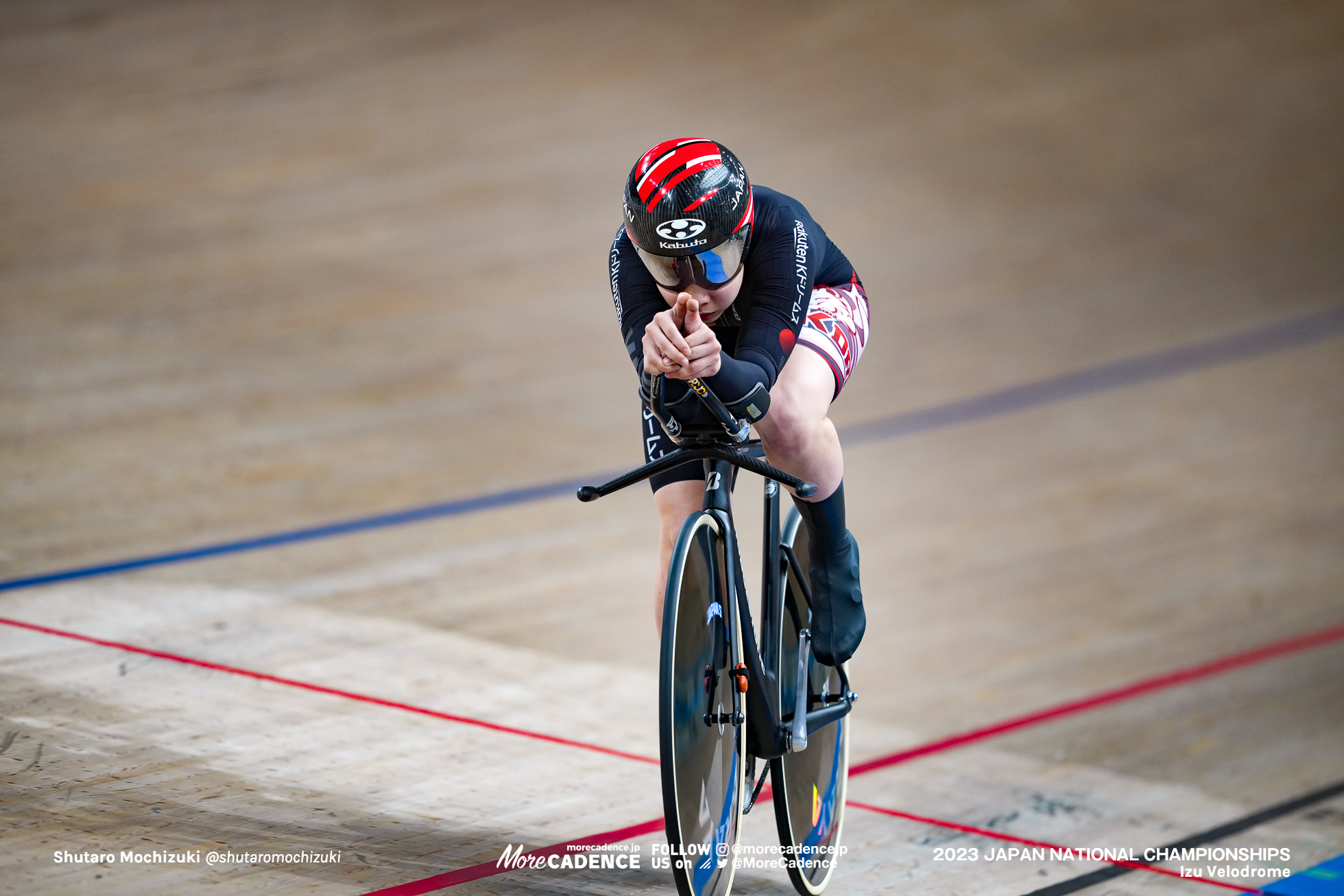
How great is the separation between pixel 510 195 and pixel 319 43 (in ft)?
6.59

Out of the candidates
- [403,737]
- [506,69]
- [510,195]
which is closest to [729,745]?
[403,737]

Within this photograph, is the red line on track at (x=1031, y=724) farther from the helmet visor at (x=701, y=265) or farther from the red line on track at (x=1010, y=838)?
the helmet visor at (x=701, y=265)

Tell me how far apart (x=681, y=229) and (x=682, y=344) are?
0.22 m

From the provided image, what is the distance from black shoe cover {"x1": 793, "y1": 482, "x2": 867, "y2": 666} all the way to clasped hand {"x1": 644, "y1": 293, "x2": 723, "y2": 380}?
0.55 metres

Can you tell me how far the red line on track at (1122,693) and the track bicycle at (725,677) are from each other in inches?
31.4

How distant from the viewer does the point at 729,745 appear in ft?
6.22

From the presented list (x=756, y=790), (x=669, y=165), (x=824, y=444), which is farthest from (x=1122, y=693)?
(x=669, y=165)

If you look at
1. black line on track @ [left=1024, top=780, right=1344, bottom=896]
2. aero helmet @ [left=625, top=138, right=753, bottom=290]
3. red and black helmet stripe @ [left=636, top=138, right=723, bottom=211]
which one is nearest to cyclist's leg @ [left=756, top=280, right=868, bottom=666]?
aero helmet @ [left=625, top=138, right=753, bottom=290]

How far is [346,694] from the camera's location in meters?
2.69

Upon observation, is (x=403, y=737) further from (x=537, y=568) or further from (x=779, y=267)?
(x=779, y=267)

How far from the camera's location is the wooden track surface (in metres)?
2.46

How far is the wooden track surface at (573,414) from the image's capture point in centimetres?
246

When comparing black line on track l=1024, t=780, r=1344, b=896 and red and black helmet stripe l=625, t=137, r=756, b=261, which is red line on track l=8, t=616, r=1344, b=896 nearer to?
black line on track l=1024, t=780, r=1344, b=896

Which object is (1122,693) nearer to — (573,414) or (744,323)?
(744,323)
